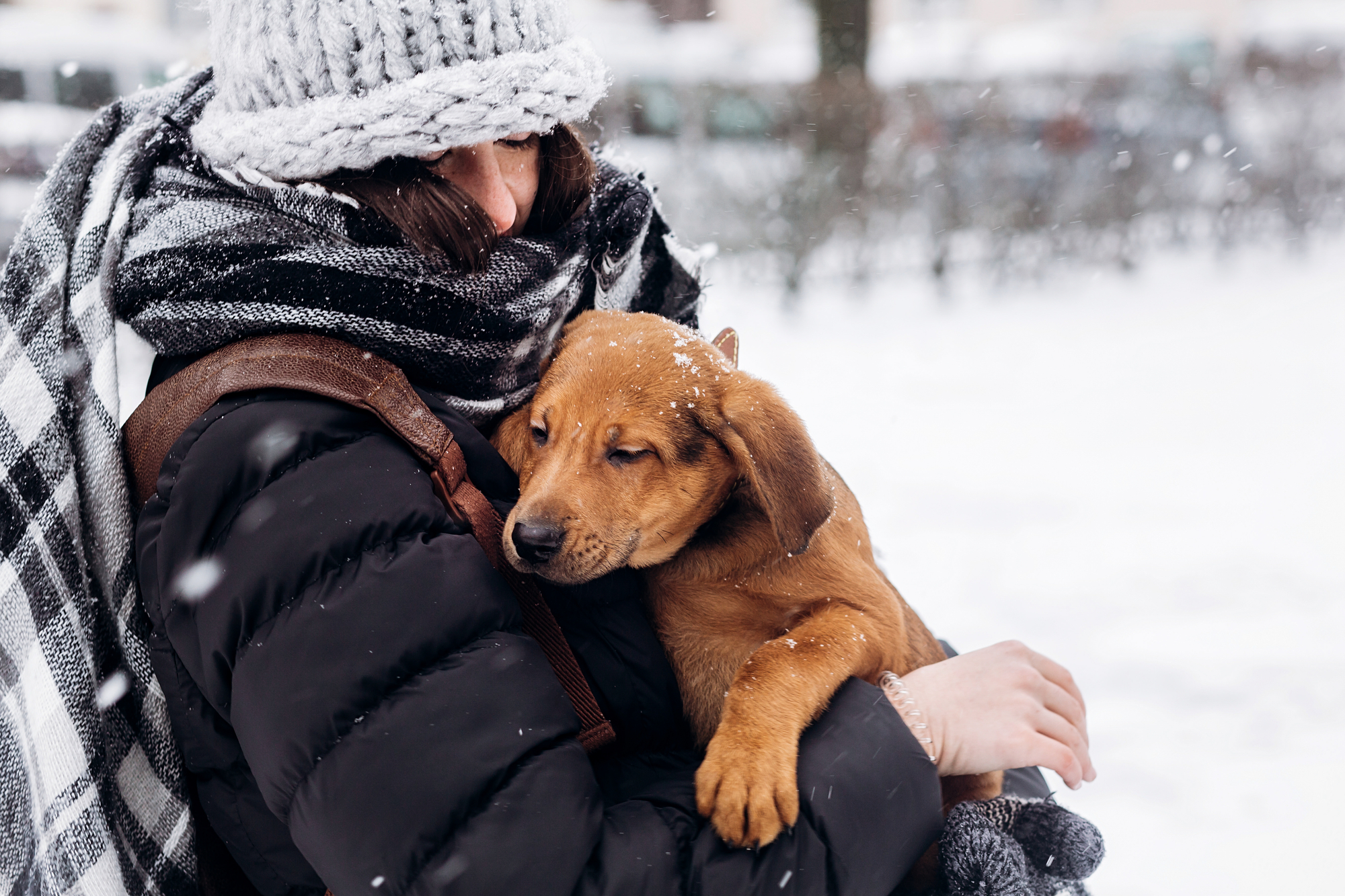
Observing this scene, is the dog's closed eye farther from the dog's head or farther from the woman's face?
the woman's face

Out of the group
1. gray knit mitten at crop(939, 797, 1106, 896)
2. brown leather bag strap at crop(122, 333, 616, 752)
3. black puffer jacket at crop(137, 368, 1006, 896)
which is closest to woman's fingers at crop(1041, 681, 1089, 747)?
gray knit mitten at crop(939, 797, 1106, 896)

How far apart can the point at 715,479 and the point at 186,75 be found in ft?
4.67

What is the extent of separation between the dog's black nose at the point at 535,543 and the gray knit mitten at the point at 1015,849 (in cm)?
86

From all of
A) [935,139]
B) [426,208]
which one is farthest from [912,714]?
[935,139]

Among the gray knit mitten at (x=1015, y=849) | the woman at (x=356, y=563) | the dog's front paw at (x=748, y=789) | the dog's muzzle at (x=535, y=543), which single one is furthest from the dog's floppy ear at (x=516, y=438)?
the gray knit mitten at (x=1015, y=849)

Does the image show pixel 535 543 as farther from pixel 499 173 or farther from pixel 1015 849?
pixel 1015 849

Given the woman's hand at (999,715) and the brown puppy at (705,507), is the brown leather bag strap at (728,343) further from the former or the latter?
the woman's hand at (999,715)

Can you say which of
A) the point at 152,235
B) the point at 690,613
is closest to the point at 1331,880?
the point at 690,613

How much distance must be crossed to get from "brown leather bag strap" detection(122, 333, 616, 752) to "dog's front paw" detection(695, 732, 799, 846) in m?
0.18

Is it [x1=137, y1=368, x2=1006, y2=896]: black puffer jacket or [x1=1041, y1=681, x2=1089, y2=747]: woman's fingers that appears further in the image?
[x1=1041, y1=681, x2=1089, y2=747]: woman's fingers

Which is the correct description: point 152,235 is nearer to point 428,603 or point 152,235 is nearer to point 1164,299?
point 428,603

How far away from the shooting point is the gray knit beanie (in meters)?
1.62

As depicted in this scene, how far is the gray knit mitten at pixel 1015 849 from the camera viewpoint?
1.68 metres

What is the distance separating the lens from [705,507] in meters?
2.13
